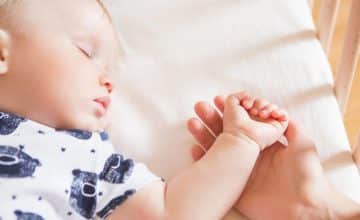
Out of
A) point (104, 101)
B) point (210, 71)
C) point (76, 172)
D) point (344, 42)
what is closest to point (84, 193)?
point (76, 172)

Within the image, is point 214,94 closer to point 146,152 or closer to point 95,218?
point 146,152

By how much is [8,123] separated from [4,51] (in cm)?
8

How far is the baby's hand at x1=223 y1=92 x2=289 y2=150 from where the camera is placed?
0.90 m

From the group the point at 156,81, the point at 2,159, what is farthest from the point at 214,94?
the point at 2,159

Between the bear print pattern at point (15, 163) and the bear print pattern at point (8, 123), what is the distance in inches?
0.9

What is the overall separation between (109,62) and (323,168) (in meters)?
0.30

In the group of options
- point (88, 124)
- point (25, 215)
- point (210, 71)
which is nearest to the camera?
point (25, 215)

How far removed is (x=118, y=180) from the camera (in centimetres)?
88

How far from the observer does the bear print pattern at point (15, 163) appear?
83cm

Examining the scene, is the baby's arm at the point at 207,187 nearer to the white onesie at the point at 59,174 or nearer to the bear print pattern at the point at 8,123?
the white onesie at the point at 59,174

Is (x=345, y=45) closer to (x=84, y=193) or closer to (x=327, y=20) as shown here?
(x=327, y=20)

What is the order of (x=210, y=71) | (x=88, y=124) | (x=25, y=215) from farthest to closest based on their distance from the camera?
(x=210, y=71), (x=88, y=124), (x=25, y=215)

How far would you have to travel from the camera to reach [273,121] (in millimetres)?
919

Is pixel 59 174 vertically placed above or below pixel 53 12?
below
